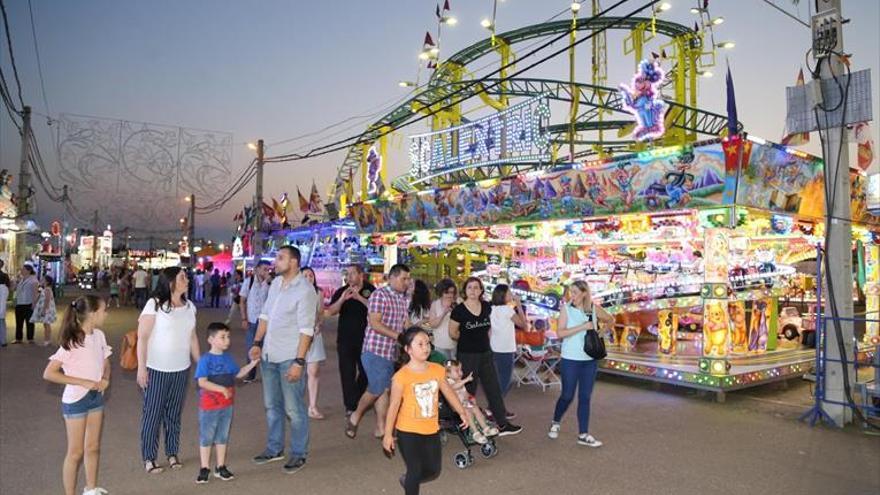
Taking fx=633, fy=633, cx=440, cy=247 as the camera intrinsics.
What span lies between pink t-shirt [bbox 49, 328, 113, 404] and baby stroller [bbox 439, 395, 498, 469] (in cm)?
293

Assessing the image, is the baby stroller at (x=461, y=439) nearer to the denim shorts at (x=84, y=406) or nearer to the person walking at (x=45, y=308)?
the denim shorts at (x=84, y=406)

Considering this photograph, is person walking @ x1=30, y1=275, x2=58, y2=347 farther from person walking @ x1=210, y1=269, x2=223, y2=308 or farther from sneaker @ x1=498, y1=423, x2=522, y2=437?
person walking @ x1=210, y1=269, x2=223, y2=308

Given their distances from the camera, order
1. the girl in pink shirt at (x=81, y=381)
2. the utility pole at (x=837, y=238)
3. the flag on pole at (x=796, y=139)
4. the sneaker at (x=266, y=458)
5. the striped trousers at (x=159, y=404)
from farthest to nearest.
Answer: the flag on pole at (x=796, y=139) → the utility pole at (x=837, y=238) → the sneaker at (x=266, y=458) → the striped trousers at (x=159, y=404) → the girl in pink shirt at (x=81, y=381)

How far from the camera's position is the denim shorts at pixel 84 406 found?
421 centimetres

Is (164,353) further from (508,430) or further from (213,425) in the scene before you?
(508,430)

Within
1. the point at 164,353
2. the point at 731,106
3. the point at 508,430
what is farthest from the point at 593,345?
the point at 731,106

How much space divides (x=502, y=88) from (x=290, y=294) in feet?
57.9

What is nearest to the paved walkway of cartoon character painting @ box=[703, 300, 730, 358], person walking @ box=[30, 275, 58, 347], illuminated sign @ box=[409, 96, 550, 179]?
cartoon character painting @ box=[703, 300, 730, 358]

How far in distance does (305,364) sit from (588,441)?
2.82 metres

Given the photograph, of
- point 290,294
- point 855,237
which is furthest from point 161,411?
point 855,237

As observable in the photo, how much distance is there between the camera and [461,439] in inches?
229

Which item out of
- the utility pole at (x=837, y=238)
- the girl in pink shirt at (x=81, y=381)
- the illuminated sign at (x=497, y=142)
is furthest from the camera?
the illuminated sign at (x=497, y=142)

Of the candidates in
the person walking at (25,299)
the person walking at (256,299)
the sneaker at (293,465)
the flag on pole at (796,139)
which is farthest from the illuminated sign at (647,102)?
the person walking at (25,299)

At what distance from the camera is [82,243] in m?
73.3
